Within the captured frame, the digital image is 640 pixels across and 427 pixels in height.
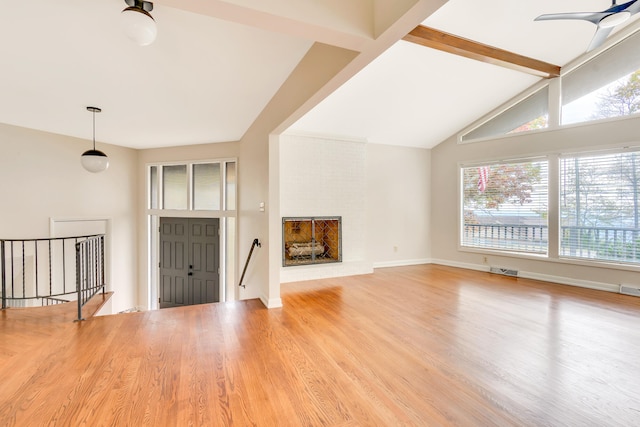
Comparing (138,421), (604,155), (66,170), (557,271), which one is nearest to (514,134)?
(604,155)

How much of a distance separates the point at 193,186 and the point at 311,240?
289 centimetres

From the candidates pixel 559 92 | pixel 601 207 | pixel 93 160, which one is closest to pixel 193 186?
pixel 93 160

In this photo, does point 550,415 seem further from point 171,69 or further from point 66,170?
point 66,170

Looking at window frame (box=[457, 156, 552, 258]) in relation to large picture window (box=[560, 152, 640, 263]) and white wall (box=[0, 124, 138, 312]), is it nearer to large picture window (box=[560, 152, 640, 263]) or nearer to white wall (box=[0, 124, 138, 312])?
large picture window (box=[560, 152, 640, 263])

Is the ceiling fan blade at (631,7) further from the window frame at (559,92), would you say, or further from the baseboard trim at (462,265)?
the baseboard trim at (462,265)

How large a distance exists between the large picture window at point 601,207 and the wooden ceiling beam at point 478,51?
5.40 feet

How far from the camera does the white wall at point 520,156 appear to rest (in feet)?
14.7

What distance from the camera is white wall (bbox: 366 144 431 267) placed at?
6.33m

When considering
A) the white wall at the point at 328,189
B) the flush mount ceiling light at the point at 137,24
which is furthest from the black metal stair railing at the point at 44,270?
the flush mount ceiling light at the point at 137,24

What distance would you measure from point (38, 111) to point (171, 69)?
2.59 metres

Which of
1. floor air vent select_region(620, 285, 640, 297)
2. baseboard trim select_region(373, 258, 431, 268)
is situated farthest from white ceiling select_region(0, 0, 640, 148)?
floor air vent select_region(620, 285, 640, 297)

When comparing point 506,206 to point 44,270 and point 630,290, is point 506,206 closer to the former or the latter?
point 630,290

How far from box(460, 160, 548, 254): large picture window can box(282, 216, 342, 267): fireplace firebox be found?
9.89 feet

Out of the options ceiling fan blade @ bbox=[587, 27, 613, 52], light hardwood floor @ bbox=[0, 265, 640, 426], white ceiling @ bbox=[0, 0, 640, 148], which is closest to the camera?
white ceiling @ bbox=[0, 0, 640, 148]
